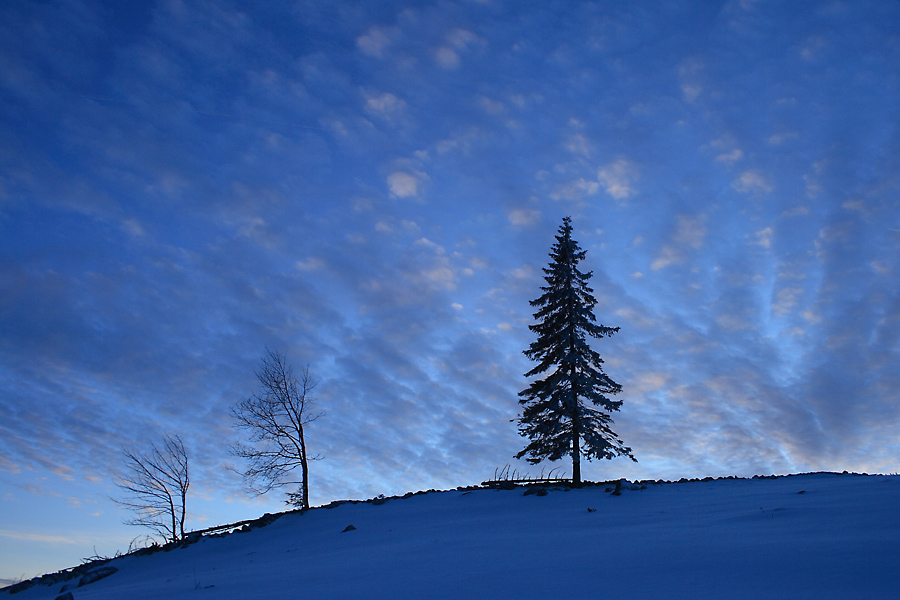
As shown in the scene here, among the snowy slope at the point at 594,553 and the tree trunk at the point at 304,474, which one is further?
the tree trunk at the point at 304,474

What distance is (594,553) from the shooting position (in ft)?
24.4

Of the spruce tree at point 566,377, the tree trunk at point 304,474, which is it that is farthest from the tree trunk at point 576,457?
the tree trunk at point 304,474

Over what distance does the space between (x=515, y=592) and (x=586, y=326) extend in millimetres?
17834

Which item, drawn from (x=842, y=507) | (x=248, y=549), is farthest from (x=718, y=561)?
(x=248, y=549)

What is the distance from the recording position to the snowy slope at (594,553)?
17.8ft

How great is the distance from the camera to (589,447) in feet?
A: 68.5

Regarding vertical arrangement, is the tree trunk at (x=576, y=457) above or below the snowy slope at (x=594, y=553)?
above

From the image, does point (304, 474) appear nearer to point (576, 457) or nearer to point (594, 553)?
point (576, 457)

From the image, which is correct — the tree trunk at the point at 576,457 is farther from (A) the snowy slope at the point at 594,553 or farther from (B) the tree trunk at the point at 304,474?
(B) the tree trunk at the point at 304,474

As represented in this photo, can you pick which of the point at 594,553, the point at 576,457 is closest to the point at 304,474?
the point at 576,457

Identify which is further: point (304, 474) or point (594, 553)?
point (304, 474)

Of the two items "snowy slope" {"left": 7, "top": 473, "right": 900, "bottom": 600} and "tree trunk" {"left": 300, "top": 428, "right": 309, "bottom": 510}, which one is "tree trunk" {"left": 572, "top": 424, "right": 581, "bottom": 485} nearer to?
"snowy slope" {"left": 7, "top": 473, "right": 900, "bottom": 600}

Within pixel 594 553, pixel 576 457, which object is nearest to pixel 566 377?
pixel 576 457

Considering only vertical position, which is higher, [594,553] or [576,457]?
[576,457]
